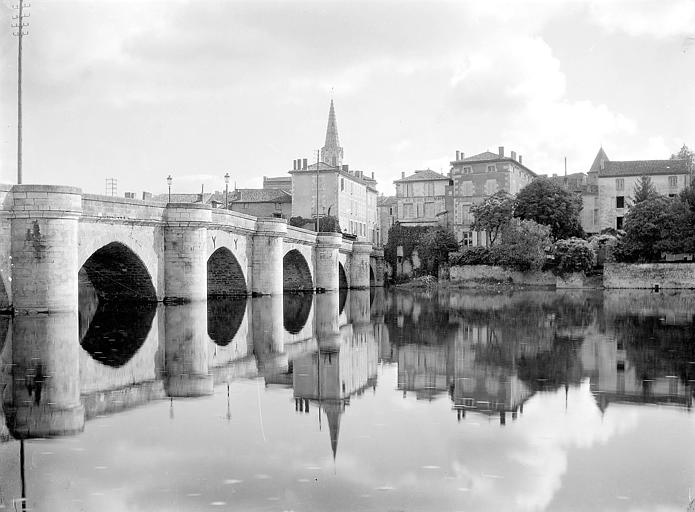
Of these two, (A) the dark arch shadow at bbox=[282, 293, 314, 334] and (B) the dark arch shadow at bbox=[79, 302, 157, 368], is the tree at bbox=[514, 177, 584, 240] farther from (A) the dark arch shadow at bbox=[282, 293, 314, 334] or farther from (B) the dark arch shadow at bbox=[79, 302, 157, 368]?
(B) the dark arch shadow at bbox=[79, 302, 157, 368]

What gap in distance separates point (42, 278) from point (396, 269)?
188 ft

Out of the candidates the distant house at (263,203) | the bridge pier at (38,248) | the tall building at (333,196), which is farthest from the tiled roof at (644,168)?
the bridge pier at (38,248)

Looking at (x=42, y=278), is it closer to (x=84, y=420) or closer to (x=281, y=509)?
(x=84, y=420)

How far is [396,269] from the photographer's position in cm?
7744

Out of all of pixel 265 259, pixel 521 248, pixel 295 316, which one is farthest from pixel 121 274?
pixel 521 248

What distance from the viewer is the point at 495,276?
221ft

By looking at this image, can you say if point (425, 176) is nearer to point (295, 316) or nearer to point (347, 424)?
point (295, 316)

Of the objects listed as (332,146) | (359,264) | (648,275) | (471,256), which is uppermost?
(332,146)

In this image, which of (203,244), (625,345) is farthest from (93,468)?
(203,244)

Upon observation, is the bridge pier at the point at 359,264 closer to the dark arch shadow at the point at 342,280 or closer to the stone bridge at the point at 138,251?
the dark arch shadow at the point at 342,280

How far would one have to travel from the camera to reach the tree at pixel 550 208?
70062 mm

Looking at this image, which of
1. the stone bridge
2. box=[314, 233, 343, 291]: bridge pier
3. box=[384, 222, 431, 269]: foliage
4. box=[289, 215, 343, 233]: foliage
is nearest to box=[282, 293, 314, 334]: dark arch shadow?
the stone bridge

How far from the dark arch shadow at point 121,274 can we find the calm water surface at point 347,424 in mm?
10385

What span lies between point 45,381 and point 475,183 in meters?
72.4
